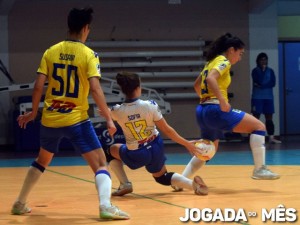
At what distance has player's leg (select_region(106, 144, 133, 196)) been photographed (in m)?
6.50

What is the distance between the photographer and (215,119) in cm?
682

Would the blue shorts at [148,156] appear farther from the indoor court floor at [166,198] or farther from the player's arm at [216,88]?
the player's arm at [216,88]

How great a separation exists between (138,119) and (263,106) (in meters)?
8.96

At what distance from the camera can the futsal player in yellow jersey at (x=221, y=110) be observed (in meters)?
6.75

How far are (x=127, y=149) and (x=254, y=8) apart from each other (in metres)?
10.2

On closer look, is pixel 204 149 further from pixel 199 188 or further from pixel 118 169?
pixel 118 169

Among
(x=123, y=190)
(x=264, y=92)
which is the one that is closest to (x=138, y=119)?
(x=123, y=190)

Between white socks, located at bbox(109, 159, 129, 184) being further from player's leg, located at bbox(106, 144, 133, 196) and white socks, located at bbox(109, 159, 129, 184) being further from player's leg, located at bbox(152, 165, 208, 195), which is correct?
player's leg, located at bbox(152, 165, 208, 195)

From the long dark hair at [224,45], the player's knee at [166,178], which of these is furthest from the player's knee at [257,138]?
the player's knee at [166,178]

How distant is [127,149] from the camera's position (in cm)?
644

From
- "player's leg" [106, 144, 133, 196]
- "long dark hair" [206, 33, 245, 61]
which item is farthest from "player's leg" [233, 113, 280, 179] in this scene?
"player's leg" [106, 144, 133, 196]

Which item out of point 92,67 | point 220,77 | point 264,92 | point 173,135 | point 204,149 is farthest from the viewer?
point 264,92

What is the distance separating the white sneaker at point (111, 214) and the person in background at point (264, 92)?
33.0 ft

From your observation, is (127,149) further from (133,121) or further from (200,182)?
(200,182)
